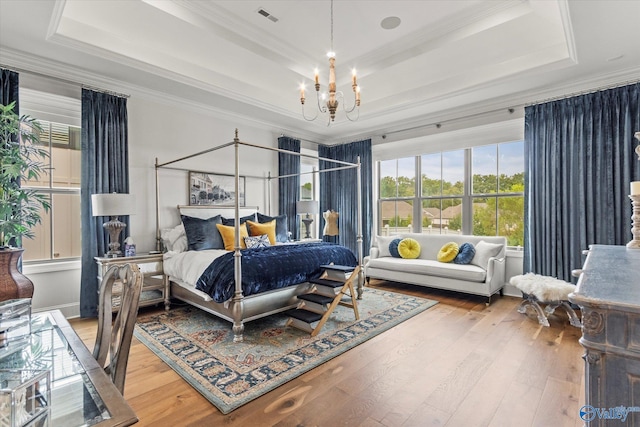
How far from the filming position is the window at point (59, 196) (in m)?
3.57

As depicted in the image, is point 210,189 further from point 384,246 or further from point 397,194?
point 397,194

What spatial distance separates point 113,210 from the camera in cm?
343

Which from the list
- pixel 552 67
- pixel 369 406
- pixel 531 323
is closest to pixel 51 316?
pixel 369 406

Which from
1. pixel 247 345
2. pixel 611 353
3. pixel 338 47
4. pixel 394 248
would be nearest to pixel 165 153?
pixel 338 47

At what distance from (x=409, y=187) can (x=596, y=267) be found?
184 inches

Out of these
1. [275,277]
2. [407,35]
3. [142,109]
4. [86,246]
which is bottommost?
[275,277]

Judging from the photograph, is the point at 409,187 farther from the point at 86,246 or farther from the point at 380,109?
the point at 86,246

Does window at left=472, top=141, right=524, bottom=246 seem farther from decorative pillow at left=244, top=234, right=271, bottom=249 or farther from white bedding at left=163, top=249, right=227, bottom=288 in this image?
white bedding at left=163, top=249, right=227, bottom=288

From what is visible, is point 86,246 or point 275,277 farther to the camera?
point 86,246

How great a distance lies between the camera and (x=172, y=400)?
6.77 ft

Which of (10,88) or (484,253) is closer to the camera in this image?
(10,88)

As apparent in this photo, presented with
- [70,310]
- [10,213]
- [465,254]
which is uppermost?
[10,213]

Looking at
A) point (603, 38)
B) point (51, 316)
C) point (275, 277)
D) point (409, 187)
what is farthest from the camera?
point (409, 187)

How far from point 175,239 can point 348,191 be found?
10.9 feet
